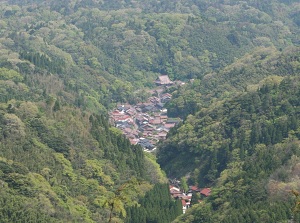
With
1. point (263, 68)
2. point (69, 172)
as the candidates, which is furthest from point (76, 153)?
point (263, 68)

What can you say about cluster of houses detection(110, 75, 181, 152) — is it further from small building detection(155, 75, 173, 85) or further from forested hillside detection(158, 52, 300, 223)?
forested hillside detection(158, 52, 300, 223)

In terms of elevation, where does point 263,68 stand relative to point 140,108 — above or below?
above

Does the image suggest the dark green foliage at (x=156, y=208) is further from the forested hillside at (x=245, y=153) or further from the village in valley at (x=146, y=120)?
the village in valley at (x=146, y=120)

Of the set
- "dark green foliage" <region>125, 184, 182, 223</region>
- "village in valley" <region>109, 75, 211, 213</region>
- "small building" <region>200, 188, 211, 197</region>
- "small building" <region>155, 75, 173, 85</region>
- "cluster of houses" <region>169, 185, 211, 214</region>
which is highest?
"dark green foliage" <region>125, 184, 182, 223</region>

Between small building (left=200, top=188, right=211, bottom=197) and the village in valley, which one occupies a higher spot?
small building (left=200, top=188, right=211, bottom=197)

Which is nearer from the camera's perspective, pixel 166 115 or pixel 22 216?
pixel 22 216

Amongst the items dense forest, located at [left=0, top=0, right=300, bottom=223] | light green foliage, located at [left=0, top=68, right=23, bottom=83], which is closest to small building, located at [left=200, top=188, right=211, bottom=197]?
dense forest, located at [left=0, top=0, right=300, bottom=223]

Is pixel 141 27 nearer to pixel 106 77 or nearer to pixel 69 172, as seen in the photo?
pixel 106 77
